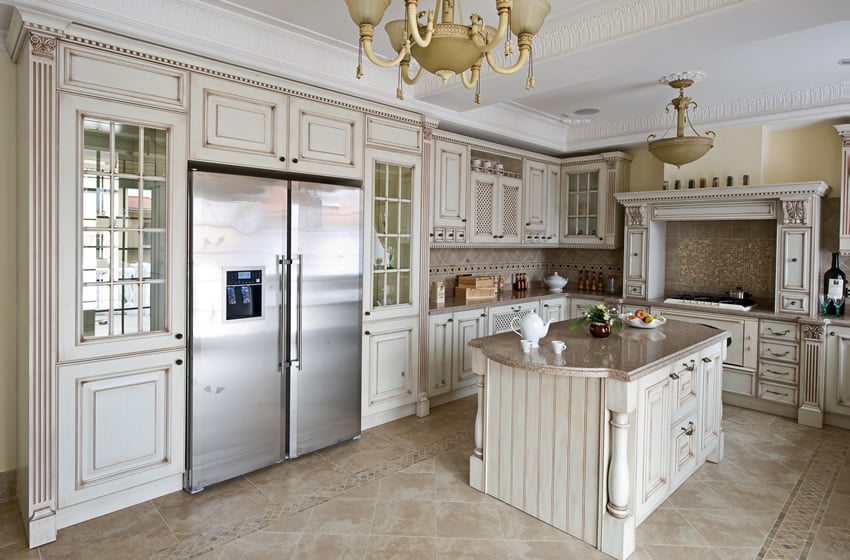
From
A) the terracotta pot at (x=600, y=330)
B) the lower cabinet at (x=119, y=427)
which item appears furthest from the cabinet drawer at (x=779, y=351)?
the lower cabinet at (x=119, y=427)

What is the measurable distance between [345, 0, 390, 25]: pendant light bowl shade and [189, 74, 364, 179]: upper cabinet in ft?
5.23

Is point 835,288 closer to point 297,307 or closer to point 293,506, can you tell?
point 297,307

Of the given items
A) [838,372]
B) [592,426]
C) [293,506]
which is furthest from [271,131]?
[838,372]

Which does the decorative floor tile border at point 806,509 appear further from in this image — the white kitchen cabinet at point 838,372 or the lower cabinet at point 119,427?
the lower cabinet at point 119,427

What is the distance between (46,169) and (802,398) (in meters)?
5.43

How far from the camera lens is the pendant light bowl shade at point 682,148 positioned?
136 inches

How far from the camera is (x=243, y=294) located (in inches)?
120

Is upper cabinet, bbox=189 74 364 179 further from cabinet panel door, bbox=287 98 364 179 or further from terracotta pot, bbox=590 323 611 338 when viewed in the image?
terracotta pot, bbox=590 323 611 338

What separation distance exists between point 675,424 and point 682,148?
184cm

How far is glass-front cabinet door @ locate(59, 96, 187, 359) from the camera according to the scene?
8.24ft

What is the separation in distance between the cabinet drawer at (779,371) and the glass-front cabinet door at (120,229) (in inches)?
181

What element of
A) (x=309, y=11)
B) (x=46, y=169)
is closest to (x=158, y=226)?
(x=46, y=169)

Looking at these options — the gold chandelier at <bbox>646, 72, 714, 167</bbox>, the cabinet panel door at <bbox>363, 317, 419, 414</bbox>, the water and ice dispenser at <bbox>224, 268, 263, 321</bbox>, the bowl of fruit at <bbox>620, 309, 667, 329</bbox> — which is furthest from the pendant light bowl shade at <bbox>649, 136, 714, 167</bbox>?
the water and ice dispenser at <bbox>224, 268, 263, 321</bbox>

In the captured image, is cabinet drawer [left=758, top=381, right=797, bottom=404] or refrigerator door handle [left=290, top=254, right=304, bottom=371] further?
cabinet drawer [left=758, top=381, right=797, bottom=404]
